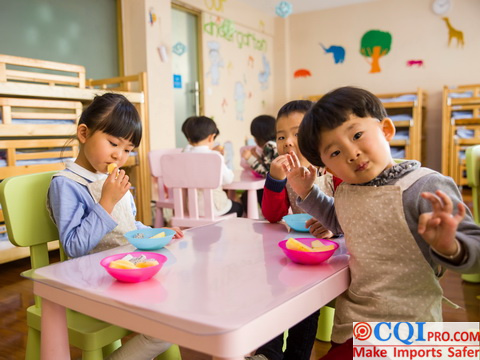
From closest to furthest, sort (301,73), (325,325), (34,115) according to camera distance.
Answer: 1. (325,325)
2. (34,115)
3. (301,73)

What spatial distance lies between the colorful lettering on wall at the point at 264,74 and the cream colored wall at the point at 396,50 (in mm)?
395

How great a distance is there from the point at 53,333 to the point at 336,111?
2.25 feet

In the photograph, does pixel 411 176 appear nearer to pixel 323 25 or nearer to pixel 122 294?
pixel 122 294

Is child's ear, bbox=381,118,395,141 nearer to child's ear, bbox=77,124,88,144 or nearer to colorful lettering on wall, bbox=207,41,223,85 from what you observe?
child's ear, bbox=77,124,88,144

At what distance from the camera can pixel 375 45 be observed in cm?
603

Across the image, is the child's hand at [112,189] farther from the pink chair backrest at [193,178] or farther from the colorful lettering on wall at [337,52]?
the colorful lettering on wall at [337,52]

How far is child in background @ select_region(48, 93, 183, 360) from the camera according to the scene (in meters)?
1.09

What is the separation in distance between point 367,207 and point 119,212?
0.76 meters

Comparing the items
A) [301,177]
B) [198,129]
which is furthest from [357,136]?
[198,129]

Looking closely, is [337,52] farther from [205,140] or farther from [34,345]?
[34,345]

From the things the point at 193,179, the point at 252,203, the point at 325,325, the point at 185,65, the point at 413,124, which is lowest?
the point at 325,325

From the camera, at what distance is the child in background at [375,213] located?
825 millimetres

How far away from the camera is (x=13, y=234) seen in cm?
110

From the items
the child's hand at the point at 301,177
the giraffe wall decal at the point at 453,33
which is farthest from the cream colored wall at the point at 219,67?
the child's hand at the point at 301,177
